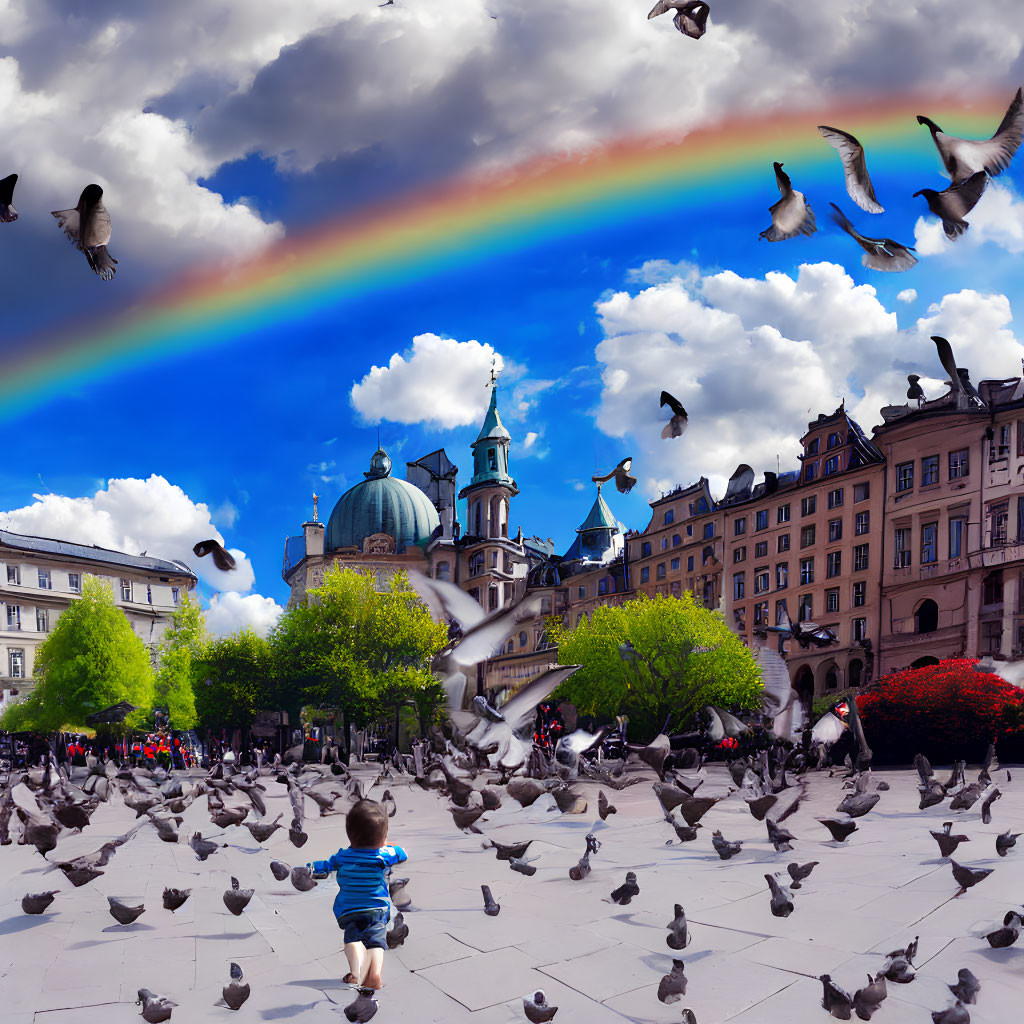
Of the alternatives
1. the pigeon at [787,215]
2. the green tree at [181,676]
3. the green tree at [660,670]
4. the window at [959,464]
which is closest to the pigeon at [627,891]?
the pigeon at [787,215]

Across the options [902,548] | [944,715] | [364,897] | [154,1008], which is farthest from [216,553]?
[902,548]

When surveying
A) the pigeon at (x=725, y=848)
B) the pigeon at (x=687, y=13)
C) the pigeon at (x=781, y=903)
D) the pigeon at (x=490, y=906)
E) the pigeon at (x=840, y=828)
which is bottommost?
the pigeon at (x=725, y=848)

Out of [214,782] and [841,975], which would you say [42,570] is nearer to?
[214,782]

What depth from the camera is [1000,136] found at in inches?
358

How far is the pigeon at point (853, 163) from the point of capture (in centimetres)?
891

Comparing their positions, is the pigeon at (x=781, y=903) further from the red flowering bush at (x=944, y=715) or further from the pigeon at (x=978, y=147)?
the red flowering bush at (x=944, y=715)

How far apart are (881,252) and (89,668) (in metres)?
57.5

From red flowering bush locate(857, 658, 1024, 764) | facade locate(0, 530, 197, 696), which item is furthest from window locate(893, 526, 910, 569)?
facade locate(0, 530, 197, 696)

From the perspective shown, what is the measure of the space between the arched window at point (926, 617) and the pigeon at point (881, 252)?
50761mm

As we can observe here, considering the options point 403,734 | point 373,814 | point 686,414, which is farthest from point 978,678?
point 403,734

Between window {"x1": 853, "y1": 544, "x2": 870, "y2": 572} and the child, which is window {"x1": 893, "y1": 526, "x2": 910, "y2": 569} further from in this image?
the child

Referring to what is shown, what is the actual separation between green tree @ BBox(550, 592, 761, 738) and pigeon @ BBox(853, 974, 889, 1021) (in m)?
31.6

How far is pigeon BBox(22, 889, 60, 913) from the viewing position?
9.16 meters

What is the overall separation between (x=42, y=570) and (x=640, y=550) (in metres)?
53.2
